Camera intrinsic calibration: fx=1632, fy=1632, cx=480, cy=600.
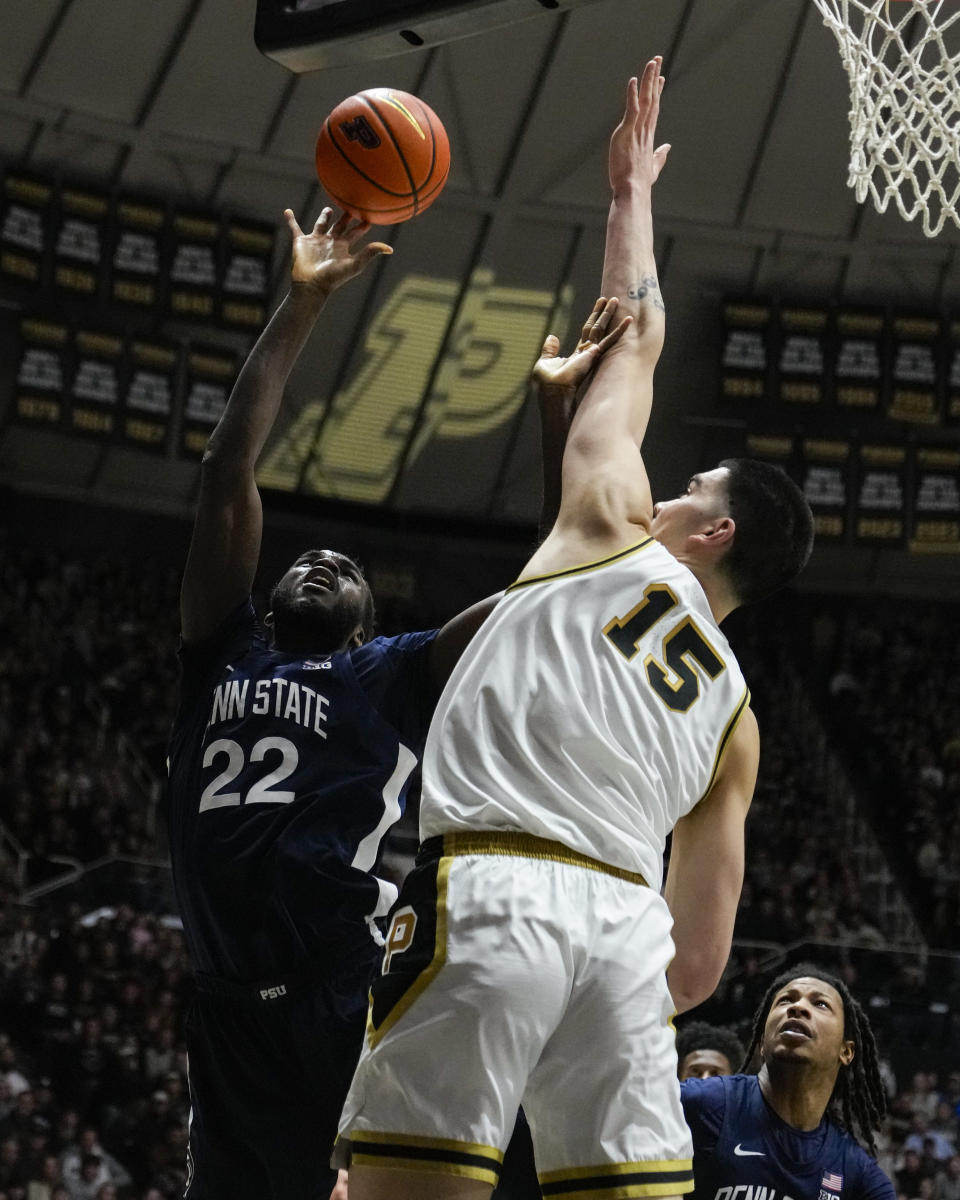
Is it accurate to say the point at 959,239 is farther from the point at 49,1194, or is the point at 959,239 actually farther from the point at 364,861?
the point at 364,861

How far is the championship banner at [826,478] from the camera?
18.1 metres

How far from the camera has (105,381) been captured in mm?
17016

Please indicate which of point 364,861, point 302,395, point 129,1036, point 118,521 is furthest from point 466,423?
point 364,861

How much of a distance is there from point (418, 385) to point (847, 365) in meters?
4.97

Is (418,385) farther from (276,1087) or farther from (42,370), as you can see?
(276,1087)

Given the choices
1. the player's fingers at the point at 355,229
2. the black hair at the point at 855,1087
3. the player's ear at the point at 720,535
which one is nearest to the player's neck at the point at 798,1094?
the black hair at the point at 855,1087

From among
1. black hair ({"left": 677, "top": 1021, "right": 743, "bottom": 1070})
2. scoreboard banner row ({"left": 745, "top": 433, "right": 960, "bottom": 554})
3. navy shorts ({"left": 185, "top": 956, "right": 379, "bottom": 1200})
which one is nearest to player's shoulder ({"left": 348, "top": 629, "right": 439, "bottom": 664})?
navy shorts ({"left": 185, "top": 956, "right": 379, "bottom": 1200})

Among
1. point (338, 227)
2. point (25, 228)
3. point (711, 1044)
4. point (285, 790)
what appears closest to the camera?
point (285, 790)

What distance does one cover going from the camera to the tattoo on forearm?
10.9ft

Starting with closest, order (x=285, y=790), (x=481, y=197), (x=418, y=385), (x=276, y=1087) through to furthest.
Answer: (x=276, y=1087) < (x=285, y=790) < (x=481, y=197) < (x=418, y=385)

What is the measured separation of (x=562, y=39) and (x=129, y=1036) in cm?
1065

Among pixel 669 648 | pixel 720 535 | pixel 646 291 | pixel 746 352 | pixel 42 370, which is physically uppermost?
pixel 746 352

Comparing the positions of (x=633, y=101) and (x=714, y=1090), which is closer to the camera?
(x=633, y=101)

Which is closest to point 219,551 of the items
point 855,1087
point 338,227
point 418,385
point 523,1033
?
point 338,227
